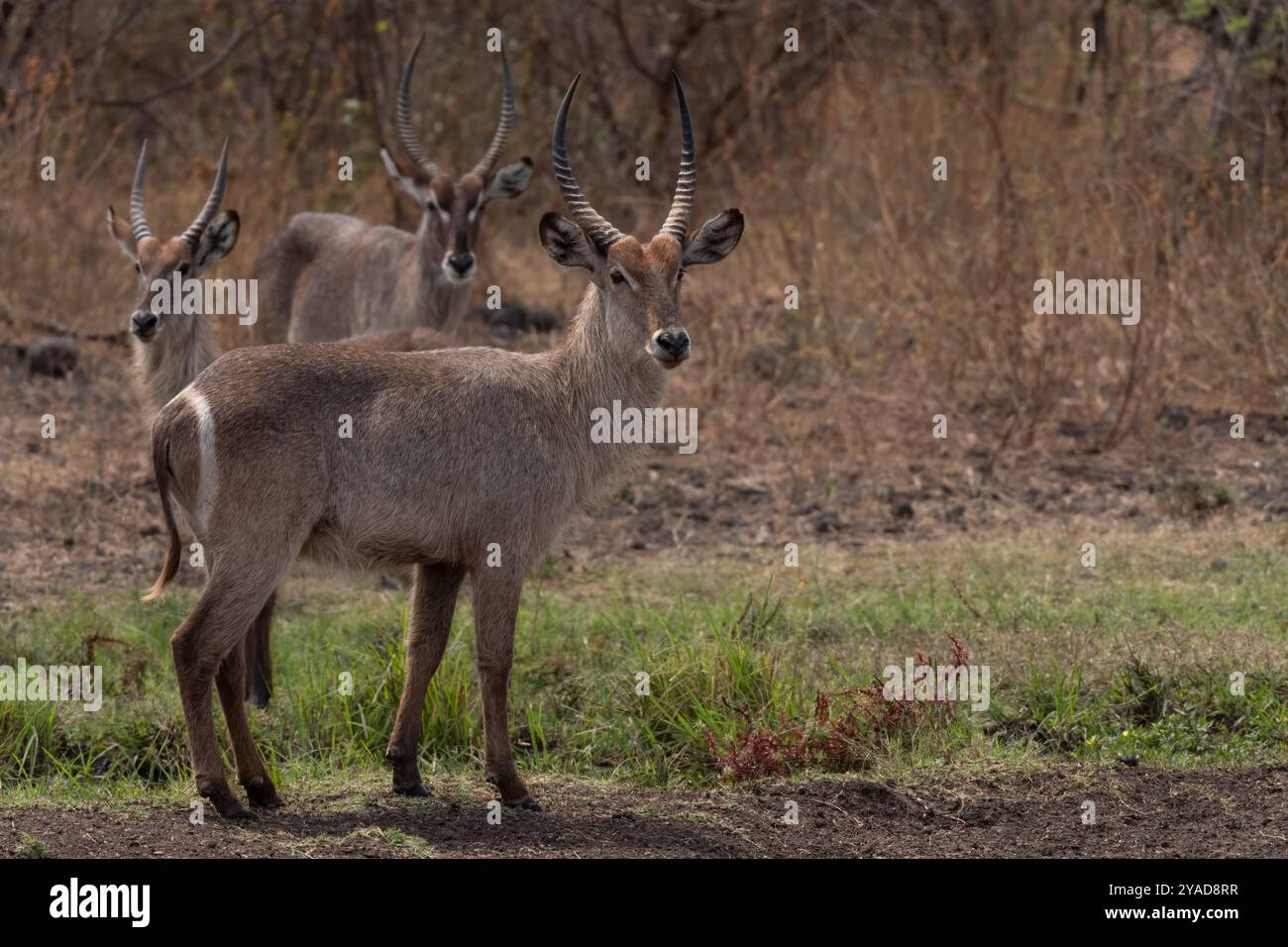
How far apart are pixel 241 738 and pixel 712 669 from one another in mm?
1742

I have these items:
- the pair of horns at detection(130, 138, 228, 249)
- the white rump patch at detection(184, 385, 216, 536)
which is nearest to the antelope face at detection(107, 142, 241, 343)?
the pair of horns at detection(130, 138, 228, 249)

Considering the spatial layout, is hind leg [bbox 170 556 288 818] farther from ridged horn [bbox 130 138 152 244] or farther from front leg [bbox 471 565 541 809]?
ridged horn [bbox 130 138 152 244]

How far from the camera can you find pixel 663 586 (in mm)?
8148

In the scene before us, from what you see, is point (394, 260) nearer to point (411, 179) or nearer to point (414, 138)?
point (411, 179)

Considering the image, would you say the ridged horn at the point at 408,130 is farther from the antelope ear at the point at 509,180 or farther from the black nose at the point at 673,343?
the black nose at the point at 673,343

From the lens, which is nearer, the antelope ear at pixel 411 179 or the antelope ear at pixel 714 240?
the antelope ear at pixel 714 240

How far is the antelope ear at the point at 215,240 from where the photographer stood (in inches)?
298

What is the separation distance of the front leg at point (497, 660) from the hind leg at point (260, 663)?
1554 mm

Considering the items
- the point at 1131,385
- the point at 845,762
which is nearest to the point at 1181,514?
the point at 1131,385

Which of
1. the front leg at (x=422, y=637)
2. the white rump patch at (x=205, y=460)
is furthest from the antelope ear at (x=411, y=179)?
the white rump patch at (x=205, y=460)

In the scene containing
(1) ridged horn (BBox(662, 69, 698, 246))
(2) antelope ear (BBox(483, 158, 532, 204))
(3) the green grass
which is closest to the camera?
(1) ridged horn (BBox(662, 69, 698, 246))

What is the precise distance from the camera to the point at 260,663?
6.85 meters

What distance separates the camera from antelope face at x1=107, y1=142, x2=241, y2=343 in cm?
731

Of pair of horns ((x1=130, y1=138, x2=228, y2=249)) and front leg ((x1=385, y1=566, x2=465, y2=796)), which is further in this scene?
pair of horns ((x1=130, y1=138, x2=228, y2=249))
